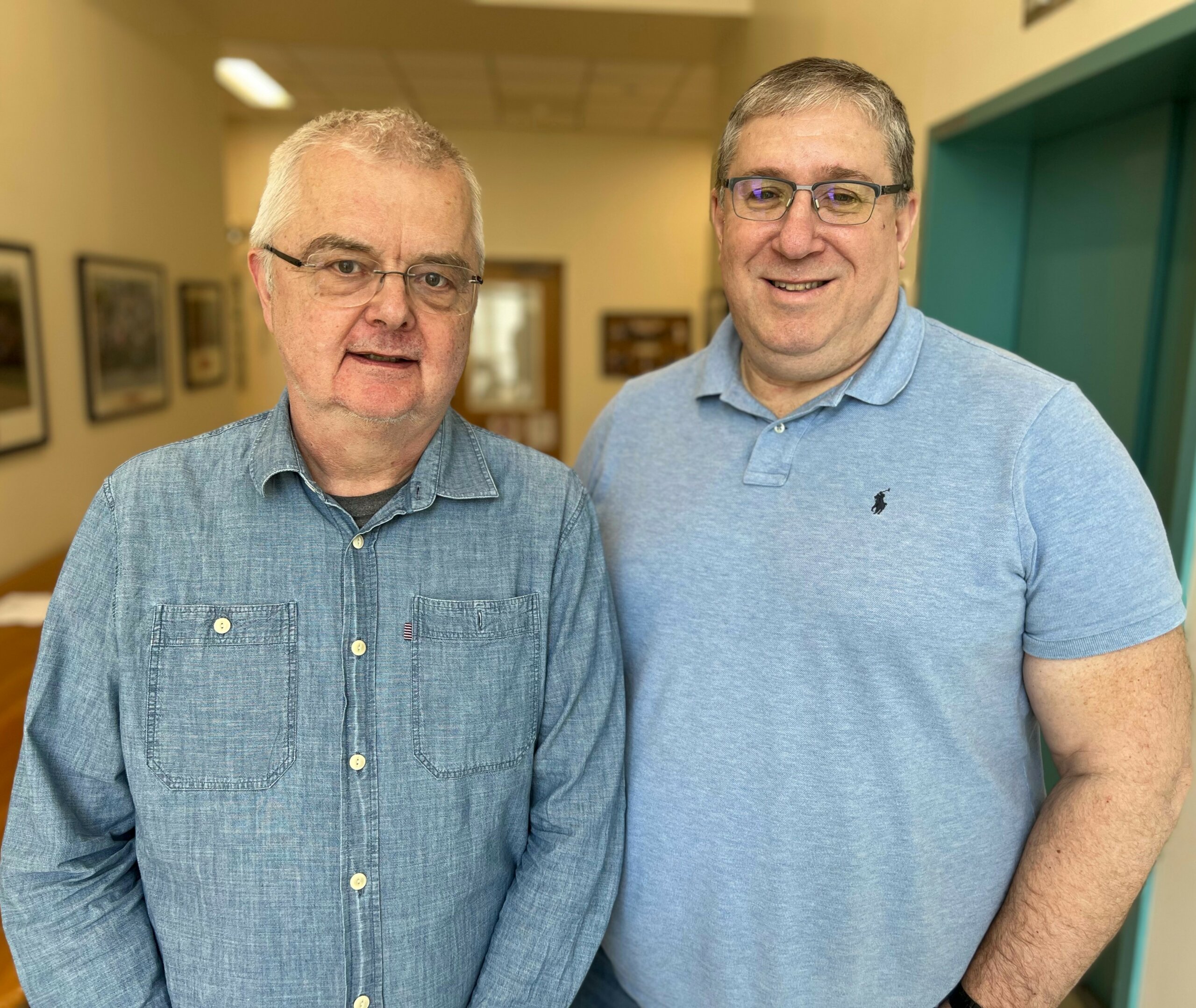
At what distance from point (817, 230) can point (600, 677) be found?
68 cm

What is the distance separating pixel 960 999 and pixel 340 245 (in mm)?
1311

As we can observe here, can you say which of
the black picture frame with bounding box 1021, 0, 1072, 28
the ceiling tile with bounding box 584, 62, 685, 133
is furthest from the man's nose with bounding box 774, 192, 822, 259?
the ceiling tile with bounding box 584, 62, 685, 133

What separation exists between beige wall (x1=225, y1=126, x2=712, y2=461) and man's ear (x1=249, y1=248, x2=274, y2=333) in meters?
6.04

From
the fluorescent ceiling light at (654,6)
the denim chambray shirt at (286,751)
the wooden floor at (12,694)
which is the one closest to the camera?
the denim chambray shirt at (286,751)

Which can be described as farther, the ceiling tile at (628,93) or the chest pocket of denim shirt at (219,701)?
the ceiling tile at (628,93)

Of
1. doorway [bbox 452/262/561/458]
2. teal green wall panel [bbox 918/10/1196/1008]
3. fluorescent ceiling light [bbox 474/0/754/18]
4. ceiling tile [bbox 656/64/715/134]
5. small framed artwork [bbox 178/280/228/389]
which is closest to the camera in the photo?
teal green wall panel [bbox 918/10/1196/1008]

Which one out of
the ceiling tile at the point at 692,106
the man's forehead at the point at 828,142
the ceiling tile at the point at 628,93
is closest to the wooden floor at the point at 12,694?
the man's forehead at the point at 828,142

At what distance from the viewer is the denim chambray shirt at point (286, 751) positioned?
1021 mm

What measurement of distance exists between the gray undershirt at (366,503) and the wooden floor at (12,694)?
79 cm

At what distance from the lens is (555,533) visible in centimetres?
117

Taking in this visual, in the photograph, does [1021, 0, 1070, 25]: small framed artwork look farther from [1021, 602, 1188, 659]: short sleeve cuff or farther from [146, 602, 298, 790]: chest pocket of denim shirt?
[146, 602, 298, 790]: chest pocket of denim shirt

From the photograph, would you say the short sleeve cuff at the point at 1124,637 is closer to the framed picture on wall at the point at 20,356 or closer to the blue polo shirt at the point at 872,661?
the blue polo shirt at the point at 872,661

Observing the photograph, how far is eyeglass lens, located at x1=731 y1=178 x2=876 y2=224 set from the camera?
1188 mm

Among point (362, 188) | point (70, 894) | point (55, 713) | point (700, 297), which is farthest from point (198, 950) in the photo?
point (700, 297)
